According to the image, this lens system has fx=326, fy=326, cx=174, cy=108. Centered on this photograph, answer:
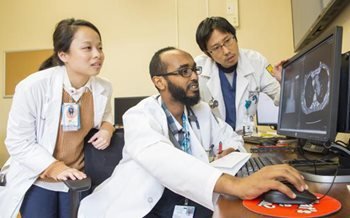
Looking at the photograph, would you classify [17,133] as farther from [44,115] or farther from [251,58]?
[251,58]

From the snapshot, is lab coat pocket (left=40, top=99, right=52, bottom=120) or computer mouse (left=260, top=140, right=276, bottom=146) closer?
lab coat pocket (left=40, top=99, right=52, bottom=120)

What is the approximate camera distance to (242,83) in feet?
6.29

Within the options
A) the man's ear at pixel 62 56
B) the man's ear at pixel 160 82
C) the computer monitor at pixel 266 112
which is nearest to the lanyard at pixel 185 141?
the man's ear at pixel 160 82

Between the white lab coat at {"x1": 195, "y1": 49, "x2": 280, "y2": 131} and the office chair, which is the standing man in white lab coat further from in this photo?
the office chair

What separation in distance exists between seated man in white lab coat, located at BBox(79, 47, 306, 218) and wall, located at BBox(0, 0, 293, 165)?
6.37 ft

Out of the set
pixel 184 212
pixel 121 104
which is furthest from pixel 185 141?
pixel 121 104

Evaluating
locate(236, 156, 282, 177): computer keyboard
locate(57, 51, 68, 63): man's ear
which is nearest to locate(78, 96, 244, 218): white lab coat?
locate(236, 156, 282, 177): computer keyboard

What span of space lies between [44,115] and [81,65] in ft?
0.93

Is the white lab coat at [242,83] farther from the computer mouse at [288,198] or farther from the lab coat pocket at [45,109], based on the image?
the computer mouse at [288,198]

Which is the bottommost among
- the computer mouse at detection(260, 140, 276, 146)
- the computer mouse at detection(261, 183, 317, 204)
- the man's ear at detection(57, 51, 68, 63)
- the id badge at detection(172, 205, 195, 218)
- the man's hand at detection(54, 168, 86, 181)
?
the id badge at detection(172, 205, 195, 218)

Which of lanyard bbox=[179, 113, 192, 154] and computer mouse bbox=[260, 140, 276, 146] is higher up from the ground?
lanyard bbox=[179, 113, 192, 154]

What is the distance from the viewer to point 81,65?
1.52 meters

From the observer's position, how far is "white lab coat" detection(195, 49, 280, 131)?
6.23 ft

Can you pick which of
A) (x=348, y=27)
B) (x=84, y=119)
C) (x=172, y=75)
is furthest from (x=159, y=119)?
(x=348, y=27)
